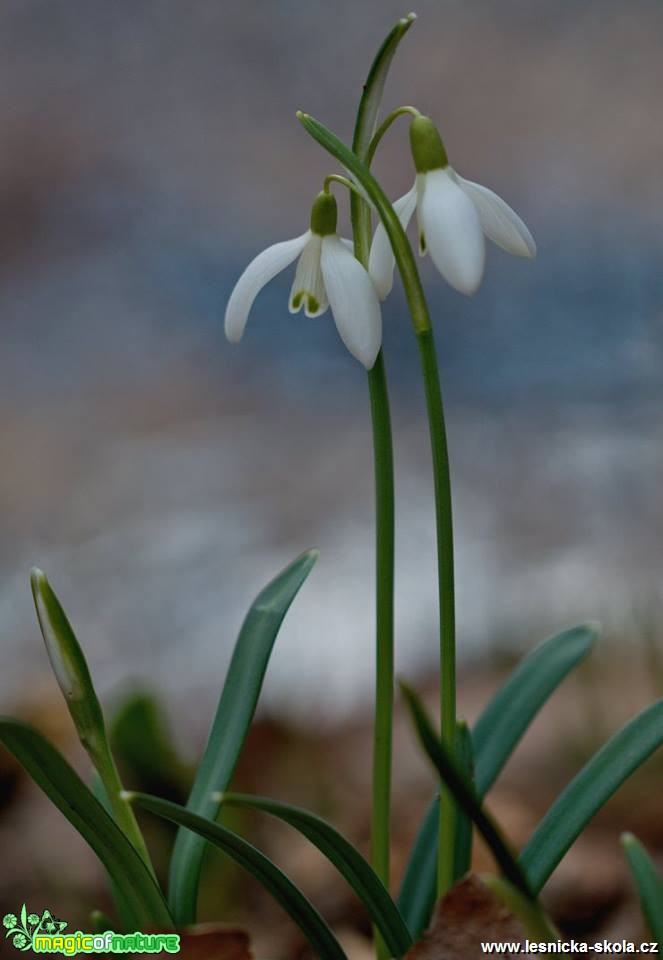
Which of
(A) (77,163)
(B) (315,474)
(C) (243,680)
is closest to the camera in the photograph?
(C) (243,680)

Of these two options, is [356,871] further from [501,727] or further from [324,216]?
[324,216]

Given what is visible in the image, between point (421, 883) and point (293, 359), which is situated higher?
point (293, 359)

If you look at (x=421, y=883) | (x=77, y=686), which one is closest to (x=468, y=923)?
(x=421, y=883)

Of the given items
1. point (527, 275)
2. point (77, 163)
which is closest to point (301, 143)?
point (77, 163)

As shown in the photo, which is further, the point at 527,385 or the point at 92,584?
the point at 527,385

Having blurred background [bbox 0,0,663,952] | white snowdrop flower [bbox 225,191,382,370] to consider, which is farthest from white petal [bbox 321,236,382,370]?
blurred background [bbox 0,0,663,952]

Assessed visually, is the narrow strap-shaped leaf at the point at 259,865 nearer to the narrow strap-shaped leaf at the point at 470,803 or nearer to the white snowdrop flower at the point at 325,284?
the narrow strap-shaped leaf at the point at 470,803

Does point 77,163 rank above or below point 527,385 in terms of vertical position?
above

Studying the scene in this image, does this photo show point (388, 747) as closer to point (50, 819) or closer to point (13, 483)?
point (50, 819)
